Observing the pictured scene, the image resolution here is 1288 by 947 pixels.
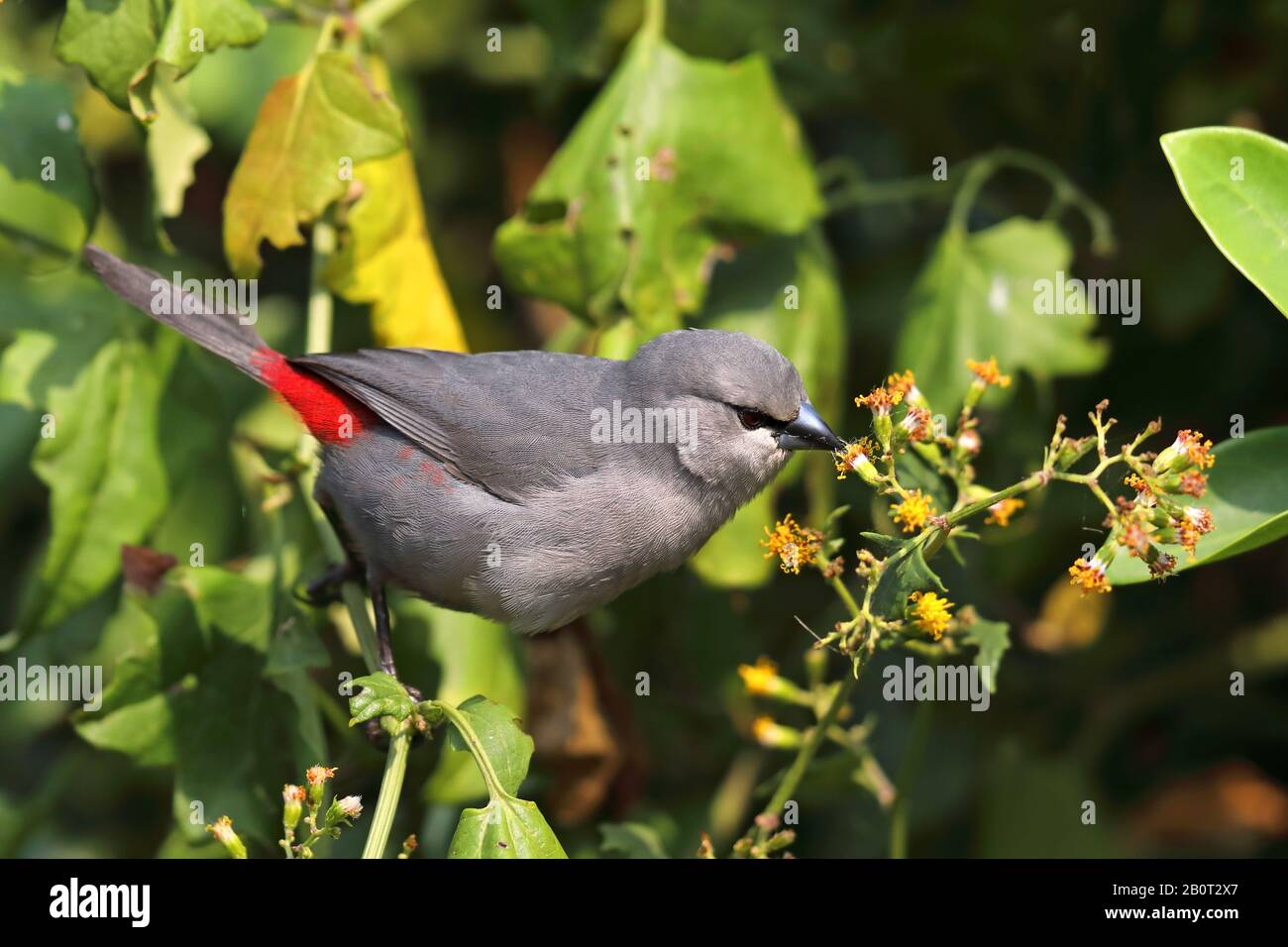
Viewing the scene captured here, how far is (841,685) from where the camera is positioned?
3.00 meters

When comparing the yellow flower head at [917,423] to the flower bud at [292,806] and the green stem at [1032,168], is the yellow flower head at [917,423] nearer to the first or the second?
the flower bud at [292,806]

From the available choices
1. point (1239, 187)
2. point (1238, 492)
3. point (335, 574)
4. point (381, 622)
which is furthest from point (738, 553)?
point (1239, 187)

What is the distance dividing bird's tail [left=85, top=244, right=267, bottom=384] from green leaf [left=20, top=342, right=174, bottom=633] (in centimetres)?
19

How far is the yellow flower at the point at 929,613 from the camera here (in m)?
2.62

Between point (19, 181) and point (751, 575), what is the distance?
2.33m

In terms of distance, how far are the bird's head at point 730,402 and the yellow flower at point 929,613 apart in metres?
0.84

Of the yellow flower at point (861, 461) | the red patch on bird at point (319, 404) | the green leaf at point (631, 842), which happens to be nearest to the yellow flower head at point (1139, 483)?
the yellow flower at point (861, 461)

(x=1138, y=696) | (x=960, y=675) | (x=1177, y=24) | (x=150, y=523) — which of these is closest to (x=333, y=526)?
(x=150, y=523)

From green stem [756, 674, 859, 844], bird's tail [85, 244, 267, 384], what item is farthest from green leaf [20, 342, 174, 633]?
green stem [756, 674, 859, 844]

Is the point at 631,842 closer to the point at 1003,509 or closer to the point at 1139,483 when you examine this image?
the point at 1003,509

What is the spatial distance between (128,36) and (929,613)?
229cm

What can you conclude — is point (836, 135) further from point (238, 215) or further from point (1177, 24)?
point (238, 215)

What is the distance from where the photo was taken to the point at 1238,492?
285 centimetres

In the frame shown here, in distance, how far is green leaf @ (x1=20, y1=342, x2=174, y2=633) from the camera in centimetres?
377
